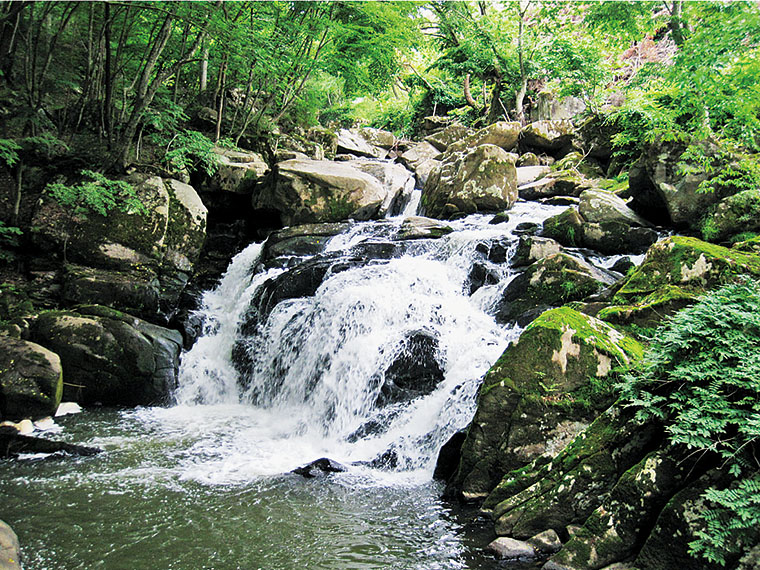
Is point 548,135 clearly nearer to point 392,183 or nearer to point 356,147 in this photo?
Result: point 392,183

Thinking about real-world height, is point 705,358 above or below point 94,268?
above

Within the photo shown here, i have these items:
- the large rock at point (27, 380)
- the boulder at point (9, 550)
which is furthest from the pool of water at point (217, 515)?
the large rock at point (27, 380)

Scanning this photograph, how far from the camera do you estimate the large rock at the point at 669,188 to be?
898cm

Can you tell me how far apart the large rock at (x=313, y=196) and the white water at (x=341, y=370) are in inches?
106

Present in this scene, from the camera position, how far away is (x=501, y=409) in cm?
489

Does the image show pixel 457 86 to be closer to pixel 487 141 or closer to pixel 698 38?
pixel 487 141

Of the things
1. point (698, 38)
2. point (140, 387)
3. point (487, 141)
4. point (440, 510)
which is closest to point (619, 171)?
point (487, 141)

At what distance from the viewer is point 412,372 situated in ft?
23.0

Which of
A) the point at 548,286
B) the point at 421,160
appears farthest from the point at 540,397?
the point at 421,160

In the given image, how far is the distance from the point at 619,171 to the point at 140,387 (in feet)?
47.1

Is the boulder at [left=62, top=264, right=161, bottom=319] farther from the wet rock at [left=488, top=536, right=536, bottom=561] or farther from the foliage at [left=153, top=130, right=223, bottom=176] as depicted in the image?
the wet rock at [left=488, top=536, right=536, bottom=561]

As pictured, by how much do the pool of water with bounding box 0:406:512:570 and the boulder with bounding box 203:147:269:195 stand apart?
8929 millimetres

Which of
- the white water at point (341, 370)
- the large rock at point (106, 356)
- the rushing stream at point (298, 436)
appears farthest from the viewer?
the large rock at point (106, 356)

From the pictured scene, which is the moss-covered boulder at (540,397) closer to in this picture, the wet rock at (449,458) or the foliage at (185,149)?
the wet rock at (449,458)
